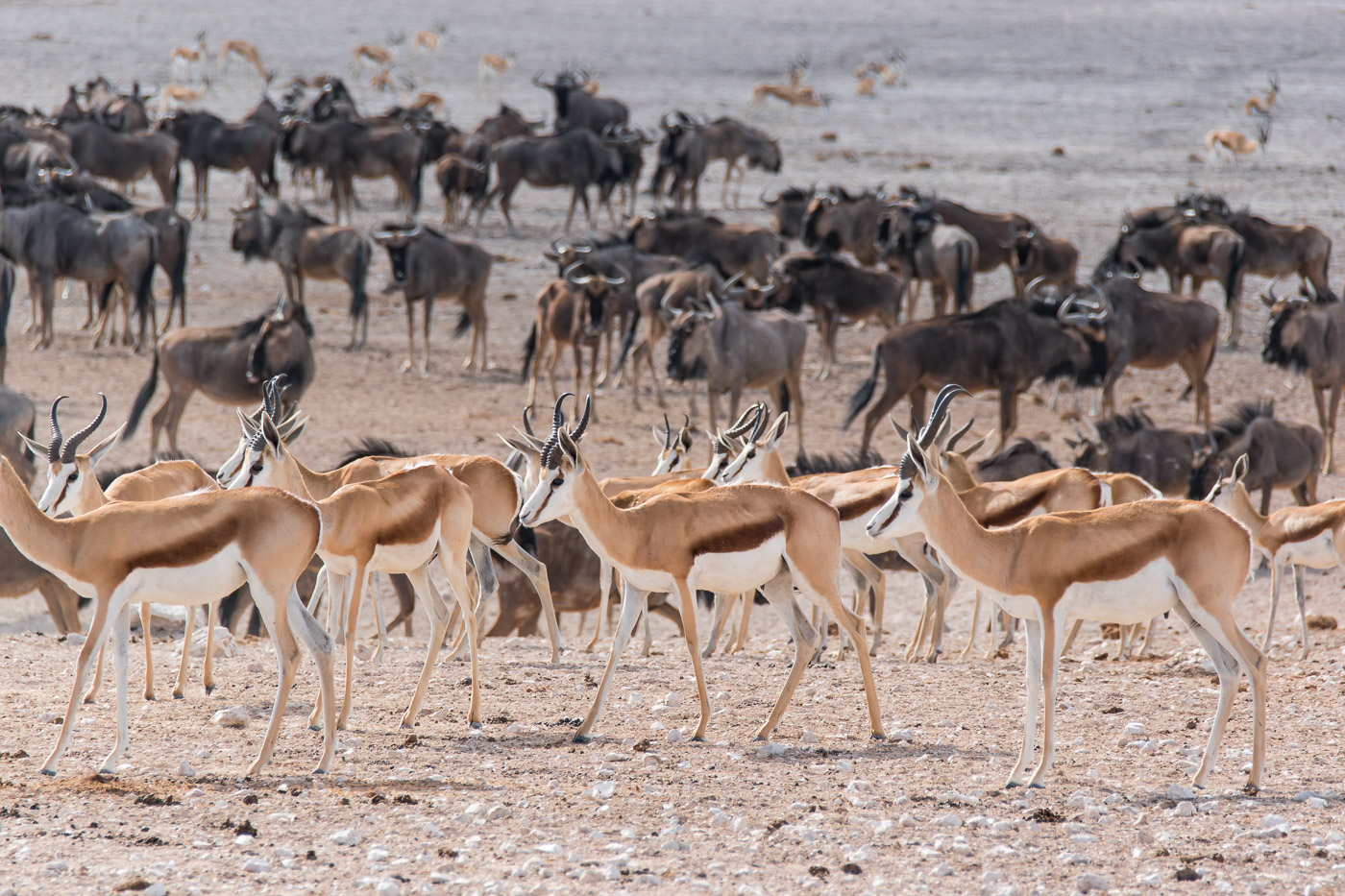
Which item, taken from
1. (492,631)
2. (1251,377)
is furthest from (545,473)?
(1251,377)

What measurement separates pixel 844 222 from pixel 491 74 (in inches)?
990

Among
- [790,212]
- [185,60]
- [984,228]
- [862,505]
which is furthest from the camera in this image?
[185,60]

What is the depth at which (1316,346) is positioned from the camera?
17219mm

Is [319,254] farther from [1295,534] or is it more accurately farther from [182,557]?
[182,557]

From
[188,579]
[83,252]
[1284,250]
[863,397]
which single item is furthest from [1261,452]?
[83,252]

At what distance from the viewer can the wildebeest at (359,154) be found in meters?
30.0

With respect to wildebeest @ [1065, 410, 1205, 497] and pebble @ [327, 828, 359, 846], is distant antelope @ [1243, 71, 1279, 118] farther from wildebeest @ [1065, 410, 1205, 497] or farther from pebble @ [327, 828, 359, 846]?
pebble @ [327, 828, 359, 846]

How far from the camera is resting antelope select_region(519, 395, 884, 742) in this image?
7223mm

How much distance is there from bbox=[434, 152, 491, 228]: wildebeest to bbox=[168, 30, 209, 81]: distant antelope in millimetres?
20090

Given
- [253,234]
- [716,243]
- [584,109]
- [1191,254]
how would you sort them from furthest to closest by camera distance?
[584,109] < [716,243] < [253,234] < [1191,254]

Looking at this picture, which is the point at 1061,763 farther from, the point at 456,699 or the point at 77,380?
the point at 77,380

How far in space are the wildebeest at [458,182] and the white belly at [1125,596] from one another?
2445 centimetres

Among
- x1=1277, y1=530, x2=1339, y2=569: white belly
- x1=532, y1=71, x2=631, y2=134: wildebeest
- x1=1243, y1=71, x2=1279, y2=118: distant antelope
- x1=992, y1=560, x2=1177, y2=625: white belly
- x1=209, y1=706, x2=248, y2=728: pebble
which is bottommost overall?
x1=209, y1=706, x2=248, y2=728: pebble

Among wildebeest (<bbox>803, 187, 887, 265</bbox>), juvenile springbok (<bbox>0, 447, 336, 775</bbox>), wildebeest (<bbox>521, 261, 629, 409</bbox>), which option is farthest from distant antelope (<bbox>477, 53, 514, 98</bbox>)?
juvenile springbok (<bbox>0, 447, 336, 775</bbox>)
